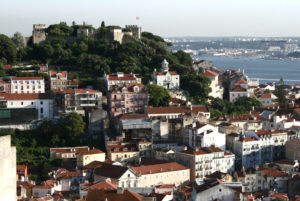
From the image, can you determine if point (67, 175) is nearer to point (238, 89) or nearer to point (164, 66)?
point (164, 66)

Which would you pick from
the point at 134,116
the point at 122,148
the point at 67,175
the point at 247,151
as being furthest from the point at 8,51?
the point at 247,151

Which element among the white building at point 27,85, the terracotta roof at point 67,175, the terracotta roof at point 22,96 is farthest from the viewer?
the white building at point 27,85

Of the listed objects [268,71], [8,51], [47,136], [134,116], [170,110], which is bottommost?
[268,71]

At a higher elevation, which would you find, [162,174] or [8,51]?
[8,51]

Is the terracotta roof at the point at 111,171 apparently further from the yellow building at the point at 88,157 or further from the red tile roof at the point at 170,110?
the red tile roof at the point at 170,110

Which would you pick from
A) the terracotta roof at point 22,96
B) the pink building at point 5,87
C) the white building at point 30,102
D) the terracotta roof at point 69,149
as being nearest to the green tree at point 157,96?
the white building at point 30,102

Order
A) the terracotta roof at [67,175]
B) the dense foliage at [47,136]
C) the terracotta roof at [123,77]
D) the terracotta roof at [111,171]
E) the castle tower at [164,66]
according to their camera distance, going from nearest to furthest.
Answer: the terracotta roof at [111,171], the terracotta roof at [67,175], the dense foliage at [47,136], the terracotta roof at [123,77], the castle tower at [164,66]
